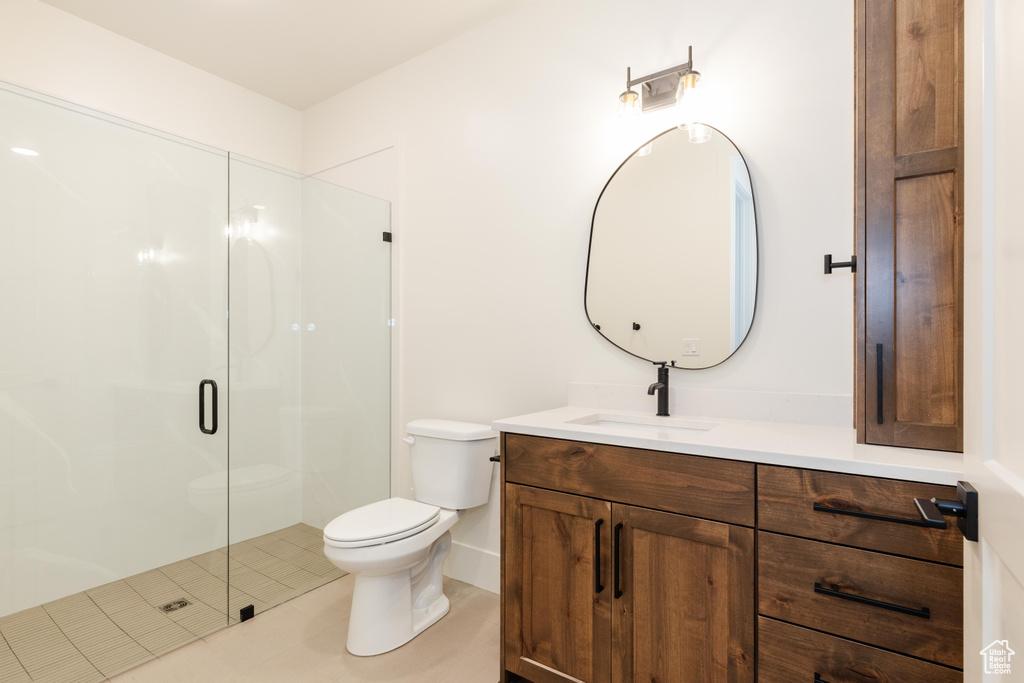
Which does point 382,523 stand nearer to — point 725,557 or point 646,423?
point 646,423

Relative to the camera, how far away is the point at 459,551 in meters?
2.47

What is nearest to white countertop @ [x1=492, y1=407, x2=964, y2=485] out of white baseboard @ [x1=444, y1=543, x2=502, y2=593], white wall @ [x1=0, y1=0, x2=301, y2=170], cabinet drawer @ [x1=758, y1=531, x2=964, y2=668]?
cabinet drawer @ [x1=758, y1=531, x2=964, y2=668]

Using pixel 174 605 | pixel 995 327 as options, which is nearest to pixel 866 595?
pixel 995 327

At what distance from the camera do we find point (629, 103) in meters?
1.90

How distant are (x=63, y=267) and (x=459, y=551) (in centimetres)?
197

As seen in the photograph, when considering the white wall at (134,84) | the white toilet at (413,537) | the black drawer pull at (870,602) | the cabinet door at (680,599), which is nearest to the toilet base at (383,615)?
the white toilet at (413,537)

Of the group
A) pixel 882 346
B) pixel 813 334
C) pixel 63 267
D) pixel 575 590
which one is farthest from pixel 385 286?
pixel 882 346

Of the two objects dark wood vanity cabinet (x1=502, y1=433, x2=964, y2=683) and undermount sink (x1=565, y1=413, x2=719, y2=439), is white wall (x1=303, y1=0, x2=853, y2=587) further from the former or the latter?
dark wood vanity cabinet (x1=502, y1=433, x2=964, y2=683)

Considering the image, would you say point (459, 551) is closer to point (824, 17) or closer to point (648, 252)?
point (648, 252)

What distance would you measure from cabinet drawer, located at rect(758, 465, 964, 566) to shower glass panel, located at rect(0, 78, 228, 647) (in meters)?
2.13

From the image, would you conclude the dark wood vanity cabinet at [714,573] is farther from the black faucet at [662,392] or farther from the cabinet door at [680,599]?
the black faucet at [662,392]

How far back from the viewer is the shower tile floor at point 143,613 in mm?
1681

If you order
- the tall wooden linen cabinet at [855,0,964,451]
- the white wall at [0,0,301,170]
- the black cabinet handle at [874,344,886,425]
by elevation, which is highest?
the white wall at [0,0,301,170]

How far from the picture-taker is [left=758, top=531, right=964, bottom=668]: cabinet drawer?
1.01 metres
